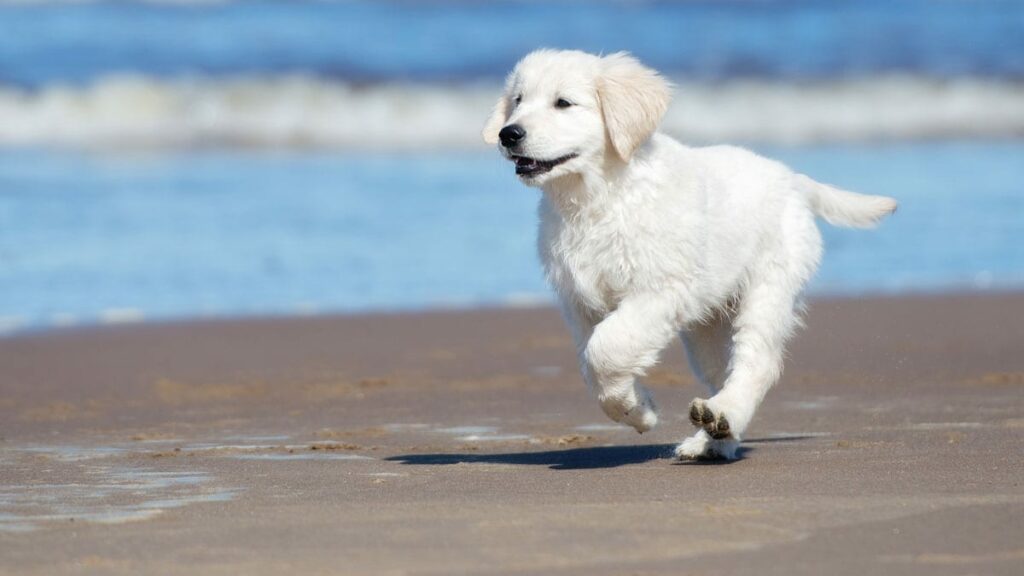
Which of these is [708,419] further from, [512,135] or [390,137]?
[390,137]

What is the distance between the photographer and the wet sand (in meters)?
4.12

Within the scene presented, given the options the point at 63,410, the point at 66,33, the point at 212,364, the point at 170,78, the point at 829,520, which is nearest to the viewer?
the point at 829,520

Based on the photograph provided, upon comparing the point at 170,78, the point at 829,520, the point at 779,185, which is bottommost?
the point at 829,520

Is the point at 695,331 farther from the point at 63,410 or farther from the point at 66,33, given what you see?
the point at 66,33

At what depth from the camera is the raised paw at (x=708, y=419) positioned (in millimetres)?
5684

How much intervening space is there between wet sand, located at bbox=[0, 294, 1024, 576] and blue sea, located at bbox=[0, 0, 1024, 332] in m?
1.26

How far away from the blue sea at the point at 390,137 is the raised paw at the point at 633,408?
4481mm

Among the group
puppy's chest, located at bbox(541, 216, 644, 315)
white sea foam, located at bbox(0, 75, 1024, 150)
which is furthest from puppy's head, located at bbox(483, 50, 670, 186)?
white sea foam, located at bbox(0, 75, 1024, 150)

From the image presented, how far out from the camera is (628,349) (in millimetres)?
5555

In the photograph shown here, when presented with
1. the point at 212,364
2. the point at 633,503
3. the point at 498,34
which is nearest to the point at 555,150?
the point at 633,503

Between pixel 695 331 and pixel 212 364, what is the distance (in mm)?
3169

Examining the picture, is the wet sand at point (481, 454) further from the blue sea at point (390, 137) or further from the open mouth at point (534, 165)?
the blue sea at point (390, 137)

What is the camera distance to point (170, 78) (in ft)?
90.0

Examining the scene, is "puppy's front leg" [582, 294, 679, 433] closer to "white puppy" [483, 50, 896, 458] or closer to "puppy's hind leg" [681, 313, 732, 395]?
"white puppy" [483, 50, 896, 458]
